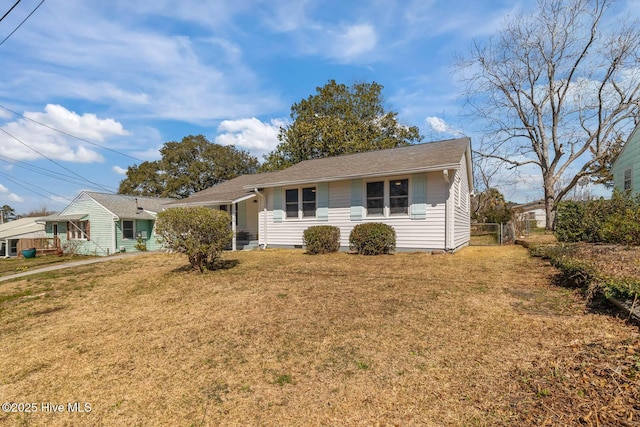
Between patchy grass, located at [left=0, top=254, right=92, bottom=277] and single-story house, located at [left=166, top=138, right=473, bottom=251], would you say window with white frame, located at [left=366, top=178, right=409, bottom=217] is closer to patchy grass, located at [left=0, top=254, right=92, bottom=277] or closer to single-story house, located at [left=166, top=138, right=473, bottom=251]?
single-story house, located at [left=166, top=138, right=473, bottom=251]

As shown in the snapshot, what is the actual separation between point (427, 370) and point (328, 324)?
1.56 m

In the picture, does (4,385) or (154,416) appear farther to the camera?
(4,385)

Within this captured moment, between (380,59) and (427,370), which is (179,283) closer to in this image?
(427,370)

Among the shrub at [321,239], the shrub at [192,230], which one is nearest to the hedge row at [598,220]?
the shrub at [321,239]

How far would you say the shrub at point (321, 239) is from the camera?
11.4 m

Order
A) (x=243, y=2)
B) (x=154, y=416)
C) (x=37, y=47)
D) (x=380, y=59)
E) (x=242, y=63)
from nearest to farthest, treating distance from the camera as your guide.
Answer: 1. (x=154, y=416)
2. (x=243, y=2)
3. (x=37, y=47)
4. (x=242, y=63)
5. (x=380, y=59)

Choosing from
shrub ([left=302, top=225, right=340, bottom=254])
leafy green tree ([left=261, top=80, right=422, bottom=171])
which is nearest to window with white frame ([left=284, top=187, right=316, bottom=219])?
shrub ([left=302, top=225, right=340, bottom=254])

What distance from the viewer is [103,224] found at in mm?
19641

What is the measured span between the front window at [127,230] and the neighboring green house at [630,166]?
2572 cm

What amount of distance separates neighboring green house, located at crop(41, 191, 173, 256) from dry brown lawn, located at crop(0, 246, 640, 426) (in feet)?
48.1

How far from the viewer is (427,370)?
2994 millimetres

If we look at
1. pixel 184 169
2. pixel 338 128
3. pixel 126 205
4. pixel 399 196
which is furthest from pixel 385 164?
pixel 184 169

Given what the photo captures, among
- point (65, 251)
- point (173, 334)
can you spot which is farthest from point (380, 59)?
point (65, 251)

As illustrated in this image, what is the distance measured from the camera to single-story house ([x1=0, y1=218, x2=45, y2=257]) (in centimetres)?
2384
